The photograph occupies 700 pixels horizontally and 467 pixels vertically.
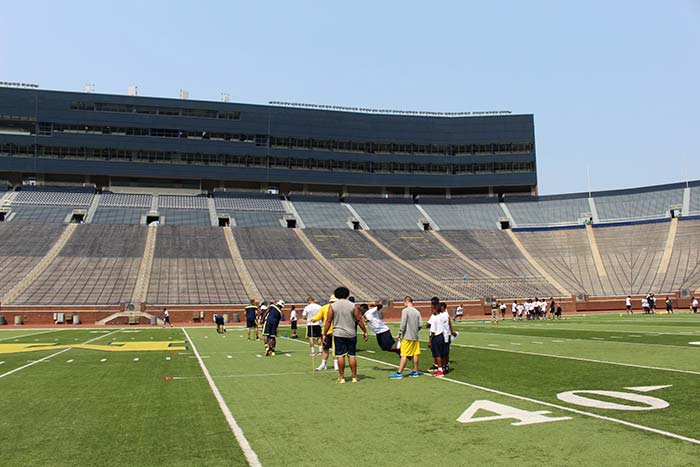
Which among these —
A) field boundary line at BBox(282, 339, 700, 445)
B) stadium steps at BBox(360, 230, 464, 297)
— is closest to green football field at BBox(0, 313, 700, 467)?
field boundary line at BBox(282, 339, 700, 445)

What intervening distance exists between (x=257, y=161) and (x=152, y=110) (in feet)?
52.6

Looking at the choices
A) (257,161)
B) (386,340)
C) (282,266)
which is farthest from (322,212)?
(386,340)

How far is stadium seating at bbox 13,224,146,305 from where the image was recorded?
4788 cm

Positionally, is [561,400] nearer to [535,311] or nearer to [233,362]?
[233,362]

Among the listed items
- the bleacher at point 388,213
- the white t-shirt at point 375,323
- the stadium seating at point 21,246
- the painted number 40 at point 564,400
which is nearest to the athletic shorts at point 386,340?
the white t-shirt at point 375,323

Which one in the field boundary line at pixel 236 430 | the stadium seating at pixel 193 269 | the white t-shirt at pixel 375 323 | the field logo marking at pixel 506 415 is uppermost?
the stadium seating at pixel 193 269

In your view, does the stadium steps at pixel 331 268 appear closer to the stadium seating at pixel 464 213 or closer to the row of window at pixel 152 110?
the stadium seating at pixel 464 213

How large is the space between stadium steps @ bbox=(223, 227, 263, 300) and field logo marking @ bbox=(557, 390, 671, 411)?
4291 cm

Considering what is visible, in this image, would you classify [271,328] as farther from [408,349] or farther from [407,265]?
[407,265]

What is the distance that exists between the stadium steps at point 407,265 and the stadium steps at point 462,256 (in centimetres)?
689

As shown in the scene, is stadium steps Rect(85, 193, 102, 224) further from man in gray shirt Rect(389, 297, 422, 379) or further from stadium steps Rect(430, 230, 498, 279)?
man in gray shirt Rect(389, 297, 422, 379)

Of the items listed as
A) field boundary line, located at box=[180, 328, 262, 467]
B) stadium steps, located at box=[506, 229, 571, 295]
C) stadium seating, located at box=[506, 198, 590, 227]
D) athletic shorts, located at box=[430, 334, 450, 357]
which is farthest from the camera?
stadium seating, located at box=[506, 198, 590, 227]

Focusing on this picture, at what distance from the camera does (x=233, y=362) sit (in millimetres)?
17172

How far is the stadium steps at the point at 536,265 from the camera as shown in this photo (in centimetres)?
5975
